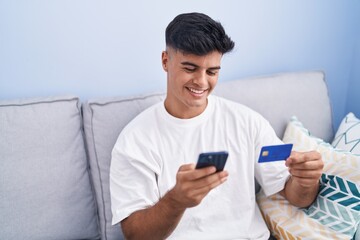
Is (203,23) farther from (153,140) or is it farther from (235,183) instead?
(235,183)

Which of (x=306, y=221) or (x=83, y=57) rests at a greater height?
(x=83, y=57)

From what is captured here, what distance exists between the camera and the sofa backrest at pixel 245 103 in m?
1.24

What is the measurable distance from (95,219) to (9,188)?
31 cm

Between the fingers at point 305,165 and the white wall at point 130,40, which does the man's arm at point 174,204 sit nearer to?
the fingers at point 305,165

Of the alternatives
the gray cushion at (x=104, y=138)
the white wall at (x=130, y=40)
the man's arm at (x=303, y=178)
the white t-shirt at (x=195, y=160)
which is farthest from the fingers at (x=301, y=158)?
the white wall at (x=130, y=40)

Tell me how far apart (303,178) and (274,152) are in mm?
176

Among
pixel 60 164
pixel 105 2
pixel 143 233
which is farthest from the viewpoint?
pixel 105 2

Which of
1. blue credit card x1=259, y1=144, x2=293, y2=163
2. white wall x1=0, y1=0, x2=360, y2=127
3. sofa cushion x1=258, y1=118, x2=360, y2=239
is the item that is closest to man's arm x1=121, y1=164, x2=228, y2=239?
blue credit card x1=259, y1=144, x2=293, y2=163

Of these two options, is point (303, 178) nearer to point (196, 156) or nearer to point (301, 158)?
point (301, 158)

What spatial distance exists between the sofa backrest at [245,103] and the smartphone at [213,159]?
20.7 inches

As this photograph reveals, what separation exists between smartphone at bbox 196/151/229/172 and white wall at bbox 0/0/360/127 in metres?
0.74

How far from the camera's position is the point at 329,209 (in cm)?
112

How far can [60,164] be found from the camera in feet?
4.00

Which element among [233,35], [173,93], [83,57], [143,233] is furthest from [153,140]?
[233,35]
